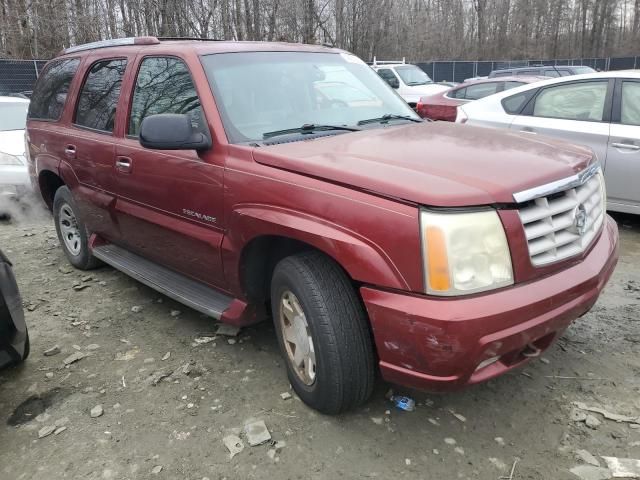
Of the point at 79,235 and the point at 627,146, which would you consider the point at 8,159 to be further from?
the point at 627,146

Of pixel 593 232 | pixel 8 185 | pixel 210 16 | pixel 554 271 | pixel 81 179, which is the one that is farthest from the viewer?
pixel 210 16

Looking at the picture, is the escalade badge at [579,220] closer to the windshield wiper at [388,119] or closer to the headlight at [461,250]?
the headlight at [461,250]

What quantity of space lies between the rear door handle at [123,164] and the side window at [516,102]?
4340 millimetres

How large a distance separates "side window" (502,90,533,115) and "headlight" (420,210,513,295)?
4.45 metres

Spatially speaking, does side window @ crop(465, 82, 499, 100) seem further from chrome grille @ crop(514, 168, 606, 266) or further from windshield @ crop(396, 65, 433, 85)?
chrome grille @ crop(514, 168, 606, 266)

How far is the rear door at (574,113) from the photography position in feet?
17.8

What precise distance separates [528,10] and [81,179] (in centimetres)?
4928

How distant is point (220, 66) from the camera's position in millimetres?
3238

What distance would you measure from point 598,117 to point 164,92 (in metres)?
4.29

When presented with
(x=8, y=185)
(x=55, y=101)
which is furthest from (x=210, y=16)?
(x=55, y=101)

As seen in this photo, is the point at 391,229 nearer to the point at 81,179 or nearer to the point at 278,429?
the point at 278,429

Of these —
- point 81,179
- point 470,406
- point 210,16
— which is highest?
point 210,16

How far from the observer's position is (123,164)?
368 cm

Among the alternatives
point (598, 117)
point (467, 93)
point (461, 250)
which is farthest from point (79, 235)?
point (467, 93)
